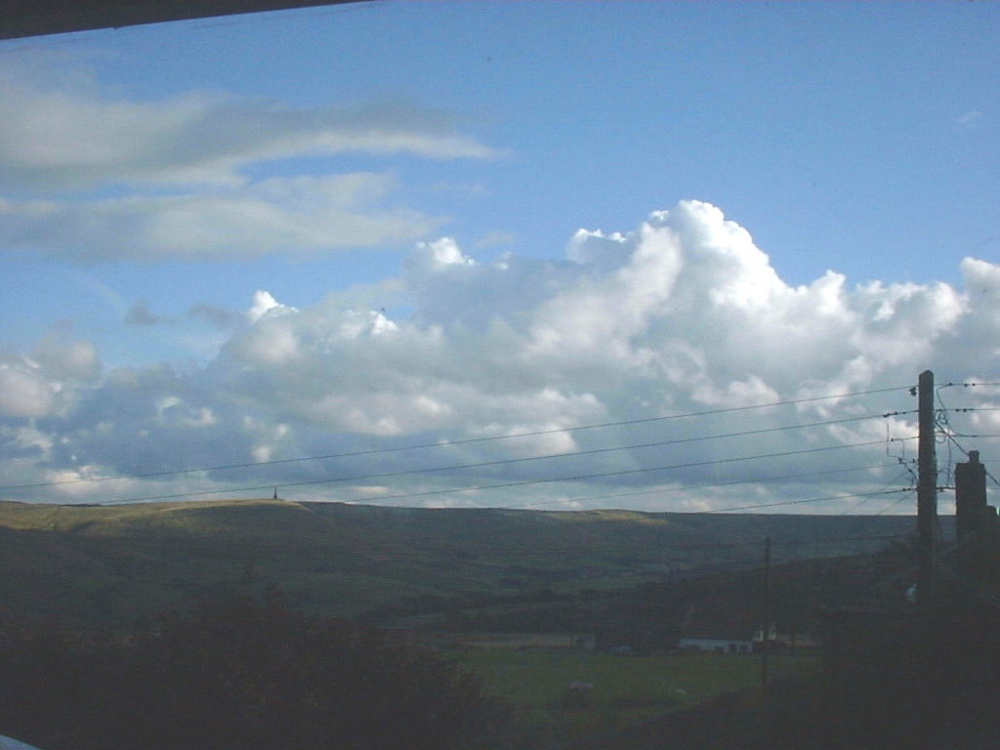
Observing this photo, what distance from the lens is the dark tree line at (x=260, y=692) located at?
18938mm

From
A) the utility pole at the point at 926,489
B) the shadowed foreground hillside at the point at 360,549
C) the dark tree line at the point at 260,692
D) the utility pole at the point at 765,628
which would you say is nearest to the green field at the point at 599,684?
the utility pole at the point at 765,628

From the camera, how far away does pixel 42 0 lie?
8.01 metres

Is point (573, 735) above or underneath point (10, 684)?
underneath

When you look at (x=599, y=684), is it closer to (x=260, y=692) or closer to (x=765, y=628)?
→ (x=765, y=628)

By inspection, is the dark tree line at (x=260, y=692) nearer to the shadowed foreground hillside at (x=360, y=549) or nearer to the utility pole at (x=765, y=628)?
the utility pole at (x=765, y=628)

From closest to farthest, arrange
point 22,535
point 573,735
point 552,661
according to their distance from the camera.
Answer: point 573,735 → point 552,661 → point 22,535

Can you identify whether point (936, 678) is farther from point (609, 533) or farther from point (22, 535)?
point (609, 533)

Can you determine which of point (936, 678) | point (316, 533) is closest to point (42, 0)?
point (936, 678)

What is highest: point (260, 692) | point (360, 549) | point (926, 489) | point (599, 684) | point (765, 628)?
point (926, 489)

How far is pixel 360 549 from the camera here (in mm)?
83625

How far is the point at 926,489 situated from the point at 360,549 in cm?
6432

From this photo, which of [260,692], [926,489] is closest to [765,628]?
[926,489]

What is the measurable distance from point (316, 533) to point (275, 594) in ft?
234

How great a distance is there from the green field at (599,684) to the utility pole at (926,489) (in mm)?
3445
